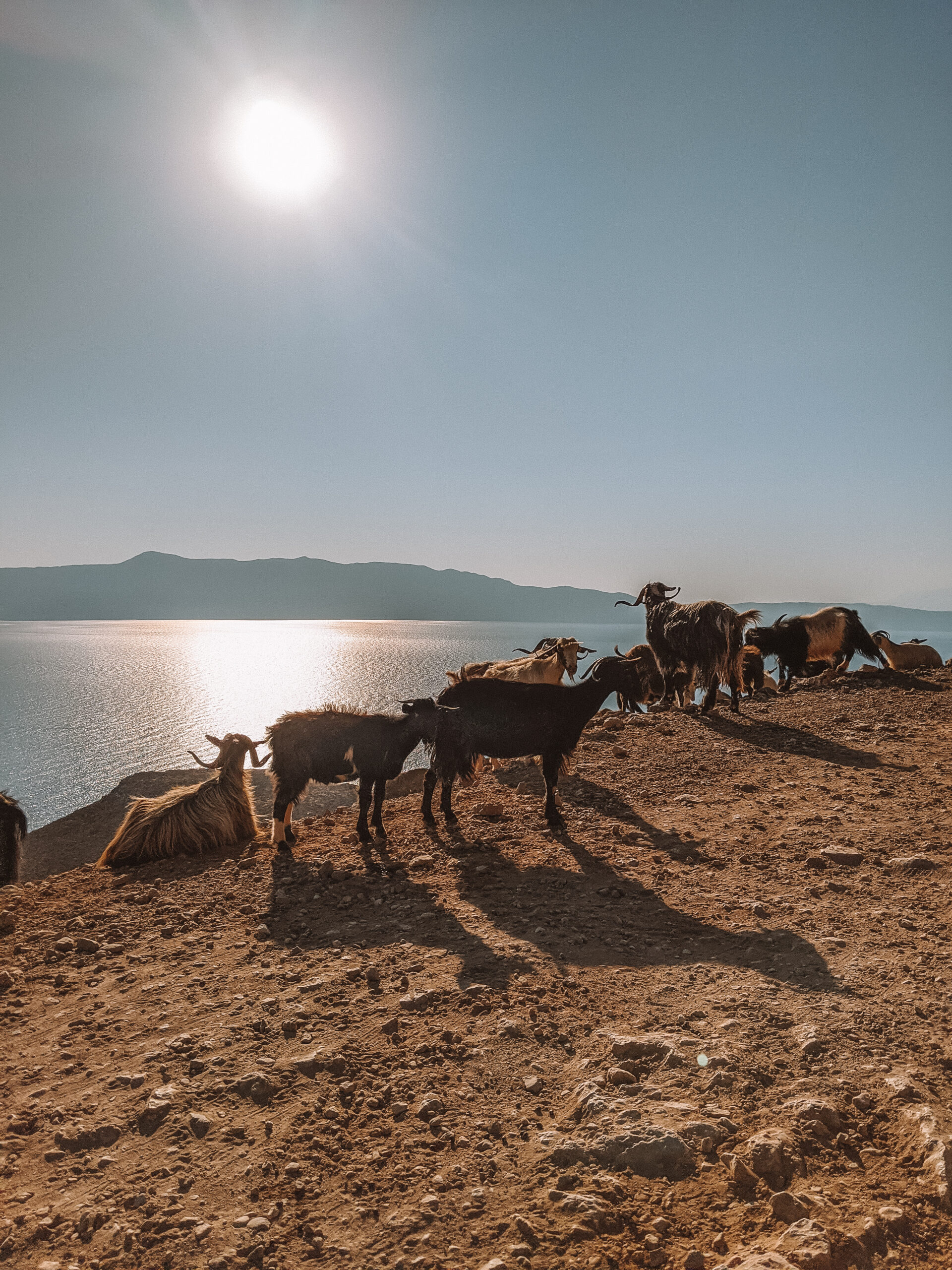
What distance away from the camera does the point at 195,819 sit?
8.32 meters

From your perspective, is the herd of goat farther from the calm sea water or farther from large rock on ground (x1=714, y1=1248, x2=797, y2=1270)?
large rock on ground (x1=714, y1=1248, x2=797, y2=1270)

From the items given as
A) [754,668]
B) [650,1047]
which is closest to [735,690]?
[754,668]

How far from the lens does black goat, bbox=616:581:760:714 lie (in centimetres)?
1352

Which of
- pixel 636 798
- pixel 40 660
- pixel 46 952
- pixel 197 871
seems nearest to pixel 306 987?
pixel 46 952

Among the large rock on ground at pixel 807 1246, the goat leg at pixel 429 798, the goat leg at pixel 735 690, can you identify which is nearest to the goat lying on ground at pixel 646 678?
the goat leg at pixel 735 690

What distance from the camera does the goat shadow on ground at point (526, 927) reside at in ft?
15.1

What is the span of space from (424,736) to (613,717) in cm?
637

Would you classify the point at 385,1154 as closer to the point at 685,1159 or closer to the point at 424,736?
the point at 685,1159

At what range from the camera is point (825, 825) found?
23.4 feet

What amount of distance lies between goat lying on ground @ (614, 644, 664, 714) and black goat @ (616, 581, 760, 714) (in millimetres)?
340

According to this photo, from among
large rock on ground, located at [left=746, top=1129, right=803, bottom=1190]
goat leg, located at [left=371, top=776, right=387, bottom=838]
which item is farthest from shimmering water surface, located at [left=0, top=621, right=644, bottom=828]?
large rock on ground, located at [left=746, top=1129, right=803, bottom=1190]

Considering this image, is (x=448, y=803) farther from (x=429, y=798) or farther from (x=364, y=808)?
(x=364, y=808)

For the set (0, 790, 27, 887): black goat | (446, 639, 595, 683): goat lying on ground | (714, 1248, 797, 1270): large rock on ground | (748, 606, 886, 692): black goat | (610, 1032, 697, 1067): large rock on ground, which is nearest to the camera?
(714, 1248, 797, 1270): large rock on ground

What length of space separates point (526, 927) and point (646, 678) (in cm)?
1018
